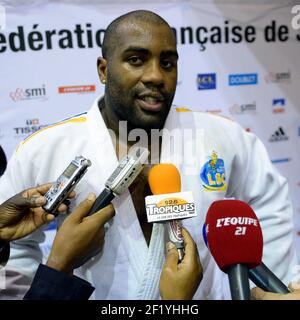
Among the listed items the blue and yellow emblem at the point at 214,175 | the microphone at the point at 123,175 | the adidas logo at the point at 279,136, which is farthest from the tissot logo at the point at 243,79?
the microphone at the point at 123,175

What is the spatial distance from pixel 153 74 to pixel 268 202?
0.52m

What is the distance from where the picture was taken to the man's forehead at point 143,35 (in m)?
0.94

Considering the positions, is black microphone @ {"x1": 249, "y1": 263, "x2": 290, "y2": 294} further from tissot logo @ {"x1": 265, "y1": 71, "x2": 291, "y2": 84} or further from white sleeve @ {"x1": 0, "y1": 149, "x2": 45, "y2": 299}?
tissot logo @ {"x1": 265, "y1": 71, "x2": 291, "y2": 84}

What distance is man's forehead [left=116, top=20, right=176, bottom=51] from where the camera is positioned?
0.94 metres

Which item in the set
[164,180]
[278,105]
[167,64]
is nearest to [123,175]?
[164,180]

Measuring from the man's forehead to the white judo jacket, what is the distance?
21 centimetres

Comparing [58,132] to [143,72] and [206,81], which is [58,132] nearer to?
[143,72]

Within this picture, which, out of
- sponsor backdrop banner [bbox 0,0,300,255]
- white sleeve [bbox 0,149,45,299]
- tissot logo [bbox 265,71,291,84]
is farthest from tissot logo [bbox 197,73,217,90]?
white sleeve [bbox 0,149,45,299]

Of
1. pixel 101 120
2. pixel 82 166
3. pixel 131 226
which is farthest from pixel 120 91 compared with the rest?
pixel 131 226

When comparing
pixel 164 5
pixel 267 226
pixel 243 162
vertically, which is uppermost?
pixel 164 5

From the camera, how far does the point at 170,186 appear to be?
87 cm

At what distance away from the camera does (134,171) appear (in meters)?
0.86

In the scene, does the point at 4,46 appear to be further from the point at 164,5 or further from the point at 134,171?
the point at 134,171
